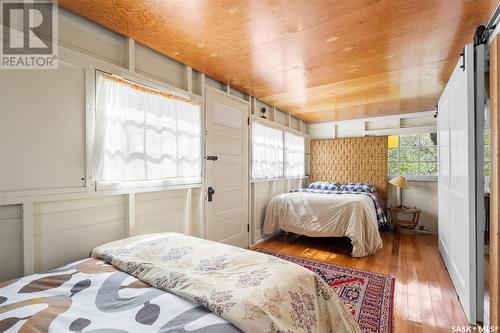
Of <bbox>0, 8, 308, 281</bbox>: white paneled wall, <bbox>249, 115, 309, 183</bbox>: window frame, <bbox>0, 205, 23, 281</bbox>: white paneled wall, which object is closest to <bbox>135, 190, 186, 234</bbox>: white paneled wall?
<bbox>0, 8, 308, 281</bbox>: white paneled wall

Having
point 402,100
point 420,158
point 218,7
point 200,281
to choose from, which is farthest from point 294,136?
point 200,281

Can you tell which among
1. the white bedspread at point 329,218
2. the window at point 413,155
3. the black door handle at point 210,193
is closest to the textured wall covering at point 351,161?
the window at point 413,155

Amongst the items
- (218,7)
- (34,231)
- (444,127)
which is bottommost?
(34,231)

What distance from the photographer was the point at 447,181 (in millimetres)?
2508

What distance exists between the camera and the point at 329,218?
10.9 feet

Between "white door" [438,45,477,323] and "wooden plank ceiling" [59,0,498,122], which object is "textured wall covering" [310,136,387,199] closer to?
"wooden plank ceiling" [59,0,498,122]

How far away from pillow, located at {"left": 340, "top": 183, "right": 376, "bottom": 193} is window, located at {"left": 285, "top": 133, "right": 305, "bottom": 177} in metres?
0.91

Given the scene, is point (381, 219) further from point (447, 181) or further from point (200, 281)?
point (200, 281)

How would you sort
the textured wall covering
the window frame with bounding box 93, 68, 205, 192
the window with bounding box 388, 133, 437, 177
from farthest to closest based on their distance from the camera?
1. the textured wall covering
2. the window with bounding box 388, 133, 437, 177
3. the window frame with bounding box 93, 68, 205, 192

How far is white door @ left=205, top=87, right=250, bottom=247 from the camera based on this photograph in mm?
2666

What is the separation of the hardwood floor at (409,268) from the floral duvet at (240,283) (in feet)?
3.23

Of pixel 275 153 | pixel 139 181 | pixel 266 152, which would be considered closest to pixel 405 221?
pixel 275 153

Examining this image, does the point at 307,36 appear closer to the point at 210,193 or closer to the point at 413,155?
the point at 210,193

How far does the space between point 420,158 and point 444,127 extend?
1964 mm
